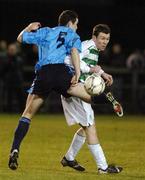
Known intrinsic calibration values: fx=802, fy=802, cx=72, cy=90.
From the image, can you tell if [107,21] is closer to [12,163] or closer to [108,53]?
[108,53]

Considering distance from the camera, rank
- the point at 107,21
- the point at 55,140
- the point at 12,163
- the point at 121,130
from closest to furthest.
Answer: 1. the point at 12,163
2. the point at 55,140
3. the point at 121,130
4. the point at 107,21

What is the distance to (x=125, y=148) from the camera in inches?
575

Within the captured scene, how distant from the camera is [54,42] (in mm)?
10867

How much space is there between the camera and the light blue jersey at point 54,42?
10.9 m

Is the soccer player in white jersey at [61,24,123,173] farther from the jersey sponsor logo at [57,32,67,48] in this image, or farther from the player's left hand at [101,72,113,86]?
the jersey sponsor logo at [57,32,67,48]

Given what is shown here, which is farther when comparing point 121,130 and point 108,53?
point 108,53

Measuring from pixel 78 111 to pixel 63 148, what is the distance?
3468 millimetres

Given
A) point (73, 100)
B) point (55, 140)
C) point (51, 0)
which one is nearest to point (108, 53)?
point (51, 0)

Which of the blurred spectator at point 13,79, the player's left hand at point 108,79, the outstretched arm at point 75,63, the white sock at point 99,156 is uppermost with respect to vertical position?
the outstretched arm at point 75,63

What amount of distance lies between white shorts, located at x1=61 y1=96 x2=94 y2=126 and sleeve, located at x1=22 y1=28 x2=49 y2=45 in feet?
3.07

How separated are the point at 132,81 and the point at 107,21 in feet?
15.2

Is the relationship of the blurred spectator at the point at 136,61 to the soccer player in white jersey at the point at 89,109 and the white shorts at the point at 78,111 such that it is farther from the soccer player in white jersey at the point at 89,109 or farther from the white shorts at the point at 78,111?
the white shorts at the point at 78,111

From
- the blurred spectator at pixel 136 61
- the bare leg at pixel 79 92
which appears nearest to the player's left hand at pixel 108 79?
the bare leg at pixel 79 92

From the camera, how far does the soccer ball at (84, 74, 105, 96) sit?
35.6 ft
